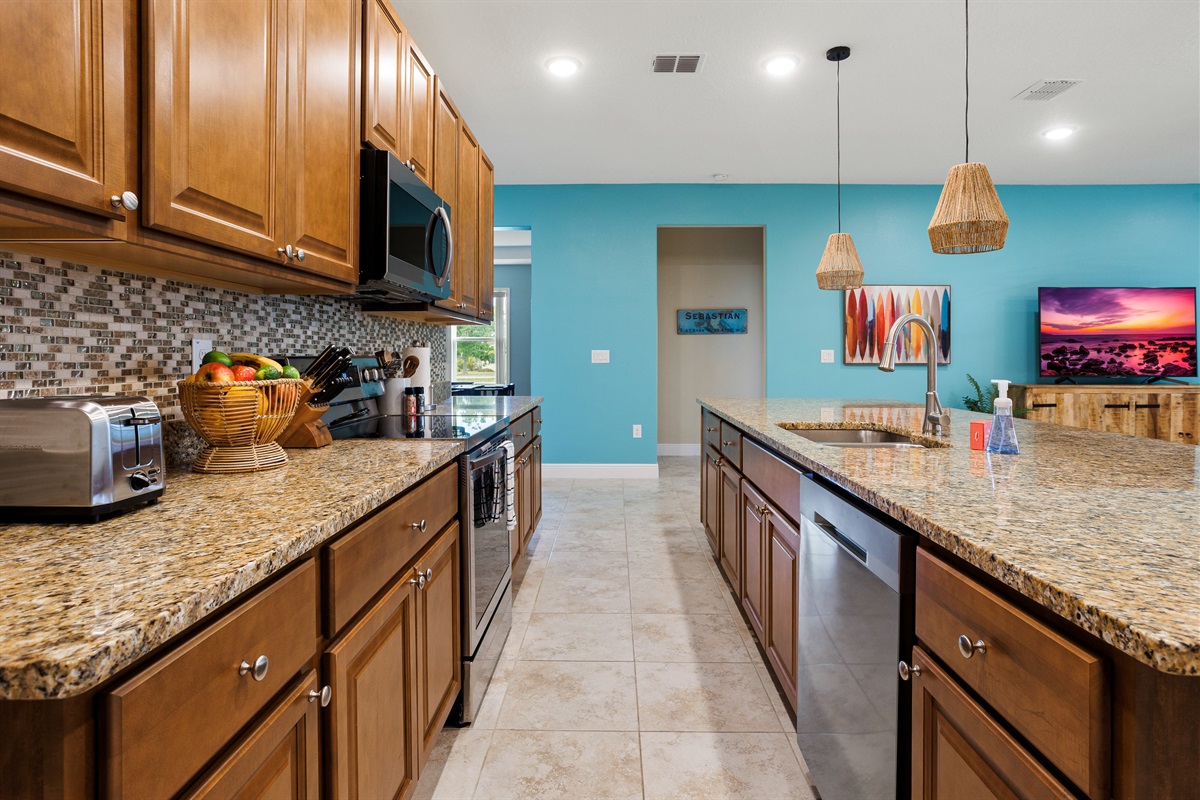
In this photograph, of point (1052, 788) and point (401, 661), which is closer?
point (1052, 788)

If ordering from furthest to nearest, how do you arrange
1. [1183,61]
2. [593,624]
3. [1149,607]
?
[1183,61], [593,624], [1149,607]

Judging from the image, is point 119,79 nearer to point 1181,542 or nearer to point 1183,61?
point 1181,542

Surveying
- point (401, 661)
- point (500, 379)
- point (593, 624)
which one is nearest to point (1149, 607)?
point (401, 661)

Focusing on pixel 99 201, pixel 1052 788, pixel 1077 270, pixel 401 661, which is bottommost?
pixel 401 661

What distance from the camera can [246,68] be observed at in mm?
1245

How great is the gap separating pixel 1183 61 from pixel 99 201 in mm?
4950

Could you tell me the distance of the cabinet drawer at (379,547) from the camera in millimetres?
983

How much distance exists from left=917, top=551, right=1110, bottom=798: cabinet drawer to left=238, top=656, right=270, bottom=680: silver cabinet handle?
91 centimetres

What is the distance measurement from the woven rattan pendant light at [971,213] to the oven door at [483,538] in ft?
5.75

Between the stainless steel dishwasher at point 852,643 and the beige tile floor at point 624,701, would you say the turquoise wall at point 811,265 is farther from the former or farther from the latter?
the stainless steel dishwasher at point 852,643

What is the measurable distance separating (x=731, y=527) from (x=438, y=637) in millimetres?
1509

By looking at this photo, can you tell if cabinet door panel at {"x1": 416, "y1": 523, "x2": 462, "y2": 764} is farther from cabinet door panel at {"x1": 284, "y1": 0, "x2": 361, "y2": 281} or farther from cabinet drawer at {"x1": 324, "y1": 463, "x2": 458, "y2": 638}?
cabinet door panel at {"x1": 284, "y1": 0, "x2": 361, "y2": 281}

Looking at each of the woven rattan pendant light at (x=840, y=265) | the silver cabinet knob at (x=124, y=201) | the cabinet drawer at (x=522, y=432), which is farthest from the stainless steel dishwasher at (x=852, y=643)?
the woven rattan pendant light at (x=840, y=265)

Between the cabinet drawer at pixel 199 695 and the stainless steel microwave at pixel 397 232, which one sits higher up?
the stainless steel microwave at pixel 397 232
